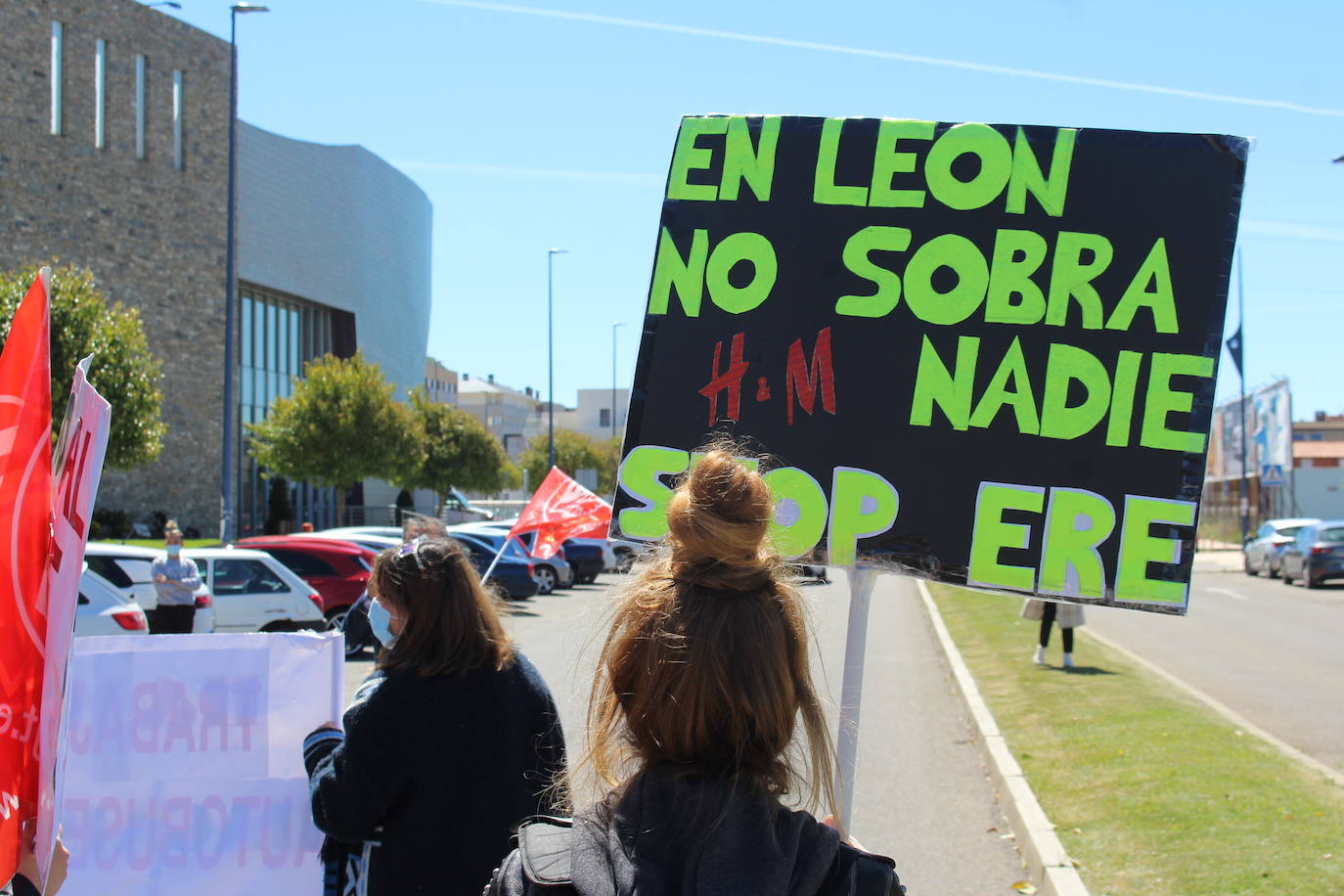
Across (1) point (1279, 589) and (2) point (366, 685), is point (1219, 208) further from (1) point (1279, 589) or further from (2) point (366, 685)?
(1) point (1279, 589)

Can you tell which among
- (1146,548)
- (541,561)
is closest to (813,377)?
(1146,548)

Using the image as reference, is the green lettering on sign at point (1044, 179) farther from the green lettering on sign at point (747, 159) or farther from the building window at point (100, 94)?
the building window at point (100, 94)

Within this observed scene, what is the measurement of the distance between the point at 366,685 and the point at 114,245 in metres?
45.7

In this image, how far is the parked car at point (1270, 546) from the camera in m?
31.7

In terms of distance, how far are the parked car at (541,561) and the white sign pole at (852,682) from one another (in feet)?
71.1

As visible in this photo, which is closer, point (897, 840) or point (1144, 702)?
point (897, 840)

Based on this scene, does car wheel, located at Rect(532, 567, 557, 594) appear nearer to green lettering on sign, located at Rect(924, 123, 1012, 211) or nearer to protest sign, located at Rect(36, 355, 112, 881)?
green lettering on sign, located at Rect(924, 123, 1012, 211)

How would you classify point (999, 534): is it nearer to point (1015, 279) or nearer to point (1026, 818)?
point (1015, 279)

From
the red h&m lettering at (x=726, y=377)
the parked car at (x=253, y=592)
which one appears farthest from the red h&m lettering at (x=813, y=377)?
the parked car at (x=253, y=592)

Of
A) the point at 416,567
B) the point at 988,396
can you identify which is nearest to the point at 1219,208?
the point at 988,396

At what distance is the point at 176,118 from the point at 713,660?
1983 inches

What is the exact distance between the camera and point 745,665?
183 centimetres

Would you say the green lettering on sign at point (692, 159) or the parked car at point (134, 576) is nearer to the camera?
the green lettering on sign at point (692, 159)

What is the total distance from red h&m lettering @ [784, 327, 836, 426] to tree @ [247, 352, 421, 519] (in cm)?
3890
